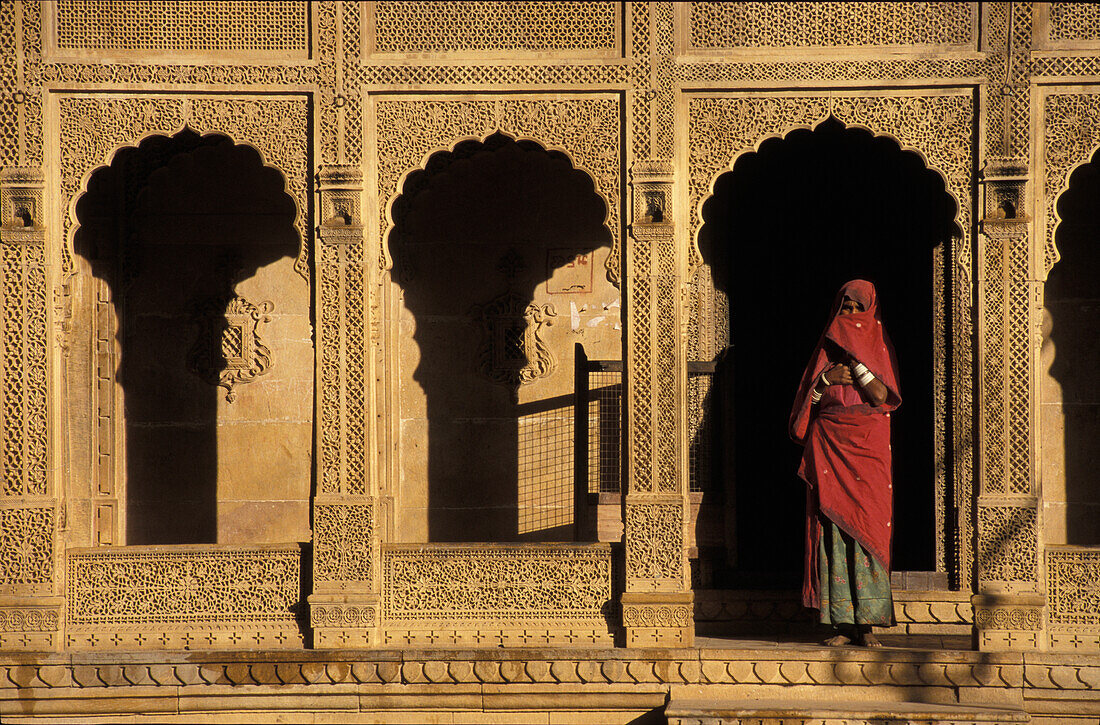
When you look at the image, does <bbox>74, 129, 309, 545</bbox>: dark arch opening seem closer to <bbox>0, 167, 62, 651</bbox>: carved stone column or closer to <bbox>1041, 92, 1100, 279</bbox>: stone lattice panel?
<bbox>0, 167, 62, 651</bbox>: carved stone column

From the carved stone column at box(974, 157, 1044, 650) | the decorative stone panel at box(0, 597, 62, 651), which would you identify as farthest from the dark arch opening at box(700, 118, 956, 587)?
the decorative stone panel at box(0, 597, 62, 651)

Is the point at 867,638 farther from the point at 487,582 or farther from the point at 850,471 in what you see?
the point at 487,582

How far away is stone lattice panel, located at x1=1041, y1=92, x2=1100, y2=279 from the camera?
8023 millimetres

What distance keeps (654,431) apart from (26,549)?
3820 millimetres

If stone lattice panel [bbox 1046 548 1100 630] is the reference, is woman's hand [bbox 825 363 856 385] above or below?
above

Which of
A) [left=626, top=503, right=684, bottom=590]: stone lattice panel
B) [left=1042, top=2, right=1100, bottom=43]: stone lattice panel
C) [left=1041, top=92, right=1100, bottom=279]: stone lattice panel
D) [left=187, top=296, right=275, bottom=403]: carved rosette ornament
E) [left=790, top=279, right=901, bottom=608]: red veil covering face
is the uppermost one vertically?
[left=1042, top=2, right=1100, bottom=43]: stone lattice panel

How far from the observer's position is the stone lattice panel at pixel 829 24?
813 cm

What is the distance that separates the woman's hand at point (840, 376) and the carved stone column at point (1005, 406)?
790 mm

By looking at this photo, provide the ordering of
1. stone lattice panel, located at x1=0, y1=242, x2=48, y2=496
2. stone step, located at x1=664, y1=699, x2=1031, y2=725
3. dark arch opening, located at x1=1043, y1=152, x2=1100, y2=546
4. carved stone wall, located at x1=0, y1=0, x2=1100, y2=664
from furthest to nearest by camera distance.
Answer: dark arch opening, located at x1=1043, y1=152, x2=1100, y2=546
stone lattice panel, located at x1=0, y1=242, x2=48, y2=496
carved stone wall, located at x1=0, y1=0, x2=1100, y2=664
stone step, located at x1=664, y1=699, x2=1031, y2=725

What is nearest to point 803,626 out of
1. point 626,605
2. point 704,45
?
point 626,605

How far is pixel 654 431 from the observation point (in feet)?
26.8

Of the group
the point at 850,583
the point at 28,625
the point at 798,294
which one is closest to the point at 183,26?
the point at 28,625

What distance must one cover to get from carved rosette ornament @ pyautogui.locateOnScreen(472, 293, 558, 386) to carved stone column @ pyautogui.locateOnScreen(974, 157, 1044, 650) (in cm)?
352

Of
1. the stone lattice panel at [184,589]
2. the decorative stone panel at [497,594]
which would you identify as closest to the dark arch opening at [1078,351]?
the decorative stone panel at [497,594]
